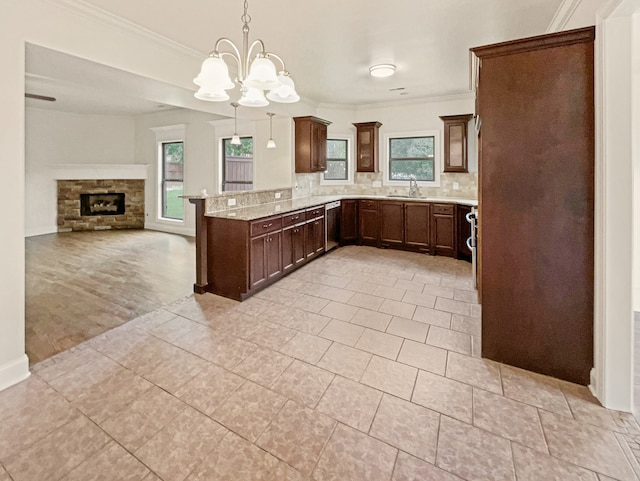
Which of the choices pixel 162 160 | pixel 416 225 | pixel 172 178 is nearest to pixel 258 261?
pixel 416 225

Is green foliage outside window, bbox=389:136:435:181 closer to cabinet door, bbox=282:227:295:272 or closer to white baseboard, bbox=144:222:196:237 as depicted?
cabinet door, bbox=282:227:295:272

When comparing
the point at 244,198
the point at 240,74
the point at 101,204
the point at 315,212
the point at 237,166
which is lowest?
the point at 315,212

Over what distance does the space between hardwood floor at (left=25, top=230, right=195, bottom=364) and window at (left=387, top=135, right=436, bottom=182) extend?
4152 millimetres

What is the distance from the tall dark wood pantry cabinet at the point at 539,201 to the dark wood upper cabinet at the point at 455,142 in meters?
3.64

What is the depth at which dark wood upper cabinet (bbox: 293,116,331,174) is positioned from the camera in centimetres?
584

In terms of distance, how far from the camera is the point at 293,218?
4594 mm

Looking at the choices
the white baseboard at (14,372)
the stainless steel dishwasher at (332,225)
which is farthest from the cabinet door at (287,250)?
the white baseboard at (14,372)

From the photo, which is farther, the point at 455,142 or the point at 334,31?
the point at 455,142

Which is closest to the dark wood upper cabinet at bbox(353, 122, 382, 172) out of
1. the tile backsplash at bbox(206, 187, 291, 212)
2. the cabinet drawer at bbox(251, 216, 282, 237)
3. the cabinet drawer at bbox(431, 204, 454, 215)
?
the cabinet drawer at bbox(431, 204, 454, 215)

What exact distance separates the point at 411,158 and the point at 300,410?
216 inches

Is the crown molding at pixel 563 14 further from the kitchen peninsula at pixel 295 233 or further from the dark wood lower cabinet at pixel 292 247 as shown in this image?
the dark wood lower cabinet at pixel 292 247

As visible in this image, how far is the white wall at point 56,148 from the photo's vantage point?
734cm

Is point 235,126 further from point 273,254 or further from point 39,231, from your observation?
point 39,231

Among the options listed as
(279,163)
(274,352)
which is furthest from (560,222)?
(279,163)
